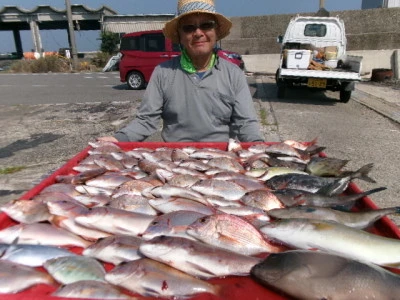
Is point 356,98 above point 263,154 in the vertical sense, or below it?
below

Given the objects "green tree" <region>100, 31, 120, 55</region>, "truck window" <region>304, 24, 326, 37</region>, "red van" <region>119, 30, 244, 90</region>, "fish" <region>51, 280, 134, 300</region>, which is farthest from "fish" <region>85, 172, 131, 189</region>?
"green tree" <region>100, 31, 120, 55</region>

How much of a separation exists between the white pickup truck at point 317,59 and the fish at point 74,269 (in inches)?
370

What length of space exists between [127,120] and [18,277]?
23.4ft

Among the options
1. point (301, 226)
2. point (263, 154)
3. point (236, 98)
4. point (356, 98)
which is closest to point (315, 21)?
point (356, 98)

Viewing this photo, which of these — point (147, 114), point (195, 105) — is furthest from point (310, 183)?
point (147, 114)

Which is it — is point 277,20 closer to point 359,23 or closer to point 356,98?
point 359,23

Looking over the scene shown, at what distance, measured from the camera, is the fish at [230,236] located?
4.34ft

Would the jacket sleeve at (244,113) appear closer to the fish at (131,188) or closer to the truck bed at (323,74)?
the fish at (131,188)

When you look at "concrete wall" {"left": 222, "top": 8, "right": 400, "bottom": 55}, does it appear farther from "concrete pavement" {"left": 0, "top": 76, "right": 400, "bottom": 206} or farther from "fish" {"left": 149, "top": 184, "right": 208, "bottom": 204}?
"fish" {"left": 149, "top": 184, "right": 208, "bottom": 204}

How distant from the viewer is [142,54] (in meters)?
13.4

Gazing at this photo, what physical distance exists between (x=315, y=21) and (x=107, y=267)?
12.8 metres

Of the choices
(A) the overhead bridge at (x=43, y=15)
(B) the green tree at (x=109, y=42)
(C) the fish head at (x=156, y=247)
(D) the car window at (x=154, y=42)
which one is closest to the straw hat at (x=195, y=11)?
(C) the fish head at (x=156, y=247)

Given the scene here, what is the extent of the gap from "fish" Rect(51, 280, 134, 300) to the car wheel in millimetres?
13277

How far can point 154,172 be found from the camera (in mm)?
2135
